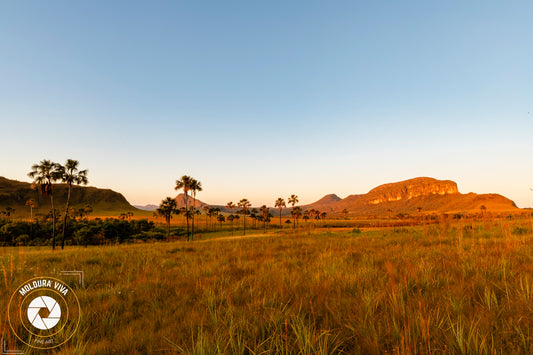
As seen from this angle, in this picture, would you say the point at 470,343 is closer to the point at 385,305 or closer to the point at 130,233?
the point at 385,305

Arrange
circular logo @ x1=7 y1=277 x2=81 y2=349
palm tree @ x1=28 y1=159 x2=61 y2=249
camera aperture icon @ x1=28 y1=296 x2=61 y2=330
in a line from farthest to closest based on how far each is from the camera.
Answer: palm tree @ x1=28 y1=159 x2=61 y2=249, camera aperture icon @ x1=28 y1=296 x2=61 y2=330, circular logo @ x1=7 y1=277 x2=81 y2=349

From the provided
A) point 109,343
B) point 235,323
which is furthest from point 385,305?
point 109,343

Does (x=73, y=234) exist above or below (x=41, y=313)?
below

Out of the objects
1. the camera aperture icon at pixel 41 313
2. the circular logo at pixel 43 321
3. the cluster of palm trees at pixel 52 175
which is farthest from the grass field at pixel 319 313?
the cluster of palm trees at pixel 52 175

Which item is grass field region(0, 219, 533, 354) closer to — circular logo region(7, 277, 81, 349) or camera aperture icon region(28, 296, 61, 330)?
circular logo region(7, 277, 81, 349)

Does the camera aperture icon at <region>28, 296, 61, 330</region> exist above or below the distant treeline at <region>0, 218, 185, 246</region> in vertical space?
above

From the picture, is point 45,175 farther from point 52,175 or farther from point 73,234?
point 73,234

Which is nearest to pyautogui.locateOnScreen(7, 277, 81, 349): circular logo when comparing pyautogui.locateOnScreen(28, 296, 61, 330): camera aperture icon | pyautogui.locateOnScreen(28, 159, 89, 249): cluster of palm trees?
pyautogui.locateOnScreen(28, 296, 61, 330): camera aperture icon

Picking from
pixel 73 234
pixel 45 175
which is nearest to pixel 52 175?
pixel 45 175

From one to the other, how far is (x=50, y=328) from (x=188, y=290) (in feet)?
5.37

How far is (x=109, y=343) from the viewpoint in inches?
81.1

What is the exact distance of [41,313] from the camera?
271 centimetres

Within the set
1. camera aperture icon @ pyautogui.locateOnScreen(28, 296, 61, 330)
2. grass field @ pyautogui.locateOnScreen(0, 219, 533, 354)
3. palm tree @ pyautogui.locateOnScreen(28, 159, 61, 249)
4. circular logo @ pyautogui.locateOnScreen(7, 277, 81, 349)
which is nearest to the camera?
grass field @ pyautogui.locateOnScreen(0, 219, 533, 354)

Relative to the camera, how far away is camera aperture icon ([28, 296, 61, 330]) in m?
2.50
